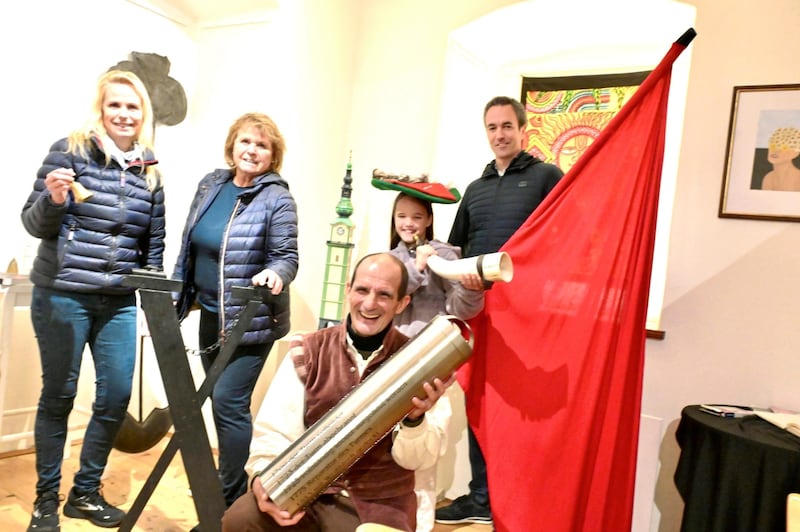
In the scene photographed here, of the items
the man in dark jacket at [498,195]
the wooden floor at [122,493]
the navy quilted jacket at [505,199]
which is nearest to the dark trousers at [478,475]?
the man in dark jacket at [498,195]

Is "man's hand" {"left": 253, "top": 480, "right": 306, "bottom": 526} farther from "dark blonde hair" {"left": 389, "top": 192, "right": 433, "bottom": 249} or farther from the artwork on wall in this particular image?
the artwork on wall

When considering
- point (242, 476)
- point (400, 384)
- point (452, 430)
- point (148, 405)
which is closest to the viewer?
point (400, 384)

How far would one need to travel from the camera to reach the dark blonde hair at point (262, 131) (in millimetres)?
1871

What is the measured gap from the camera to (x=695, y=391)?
222 cm

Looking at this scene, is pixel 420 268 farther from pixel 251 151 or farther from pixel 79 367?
pixel 79 367

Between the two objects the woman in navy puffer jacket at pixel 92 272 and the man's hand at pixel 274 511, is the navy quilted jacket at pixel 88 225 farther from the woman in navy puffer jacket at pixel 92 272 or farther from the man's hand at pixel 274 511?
the man's hand at pixel 274 511

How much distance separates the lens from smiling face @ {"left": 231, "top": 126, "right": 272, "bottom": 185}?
187cm

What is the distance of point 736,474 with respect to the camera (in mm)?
1702

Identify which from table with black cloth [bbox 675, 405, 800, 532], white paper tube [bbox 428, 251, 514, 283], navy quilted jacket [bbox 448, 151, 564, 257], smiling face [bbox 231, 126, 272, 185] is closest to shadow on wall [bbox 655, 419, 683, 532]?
table with black cloth [bbox 675, 405, 800, 532]

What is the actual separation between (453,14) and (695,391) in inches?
84.8

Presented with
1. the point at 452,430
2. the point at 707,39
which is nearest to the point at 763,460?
the point at 452,430

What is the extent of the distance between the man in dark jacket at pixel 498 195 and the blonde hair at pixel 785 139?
83 centimetres

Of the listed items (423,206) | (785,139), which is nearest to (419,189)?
(423,206)

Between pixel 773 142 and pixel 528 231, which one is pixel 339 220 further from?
pixel 773 142
